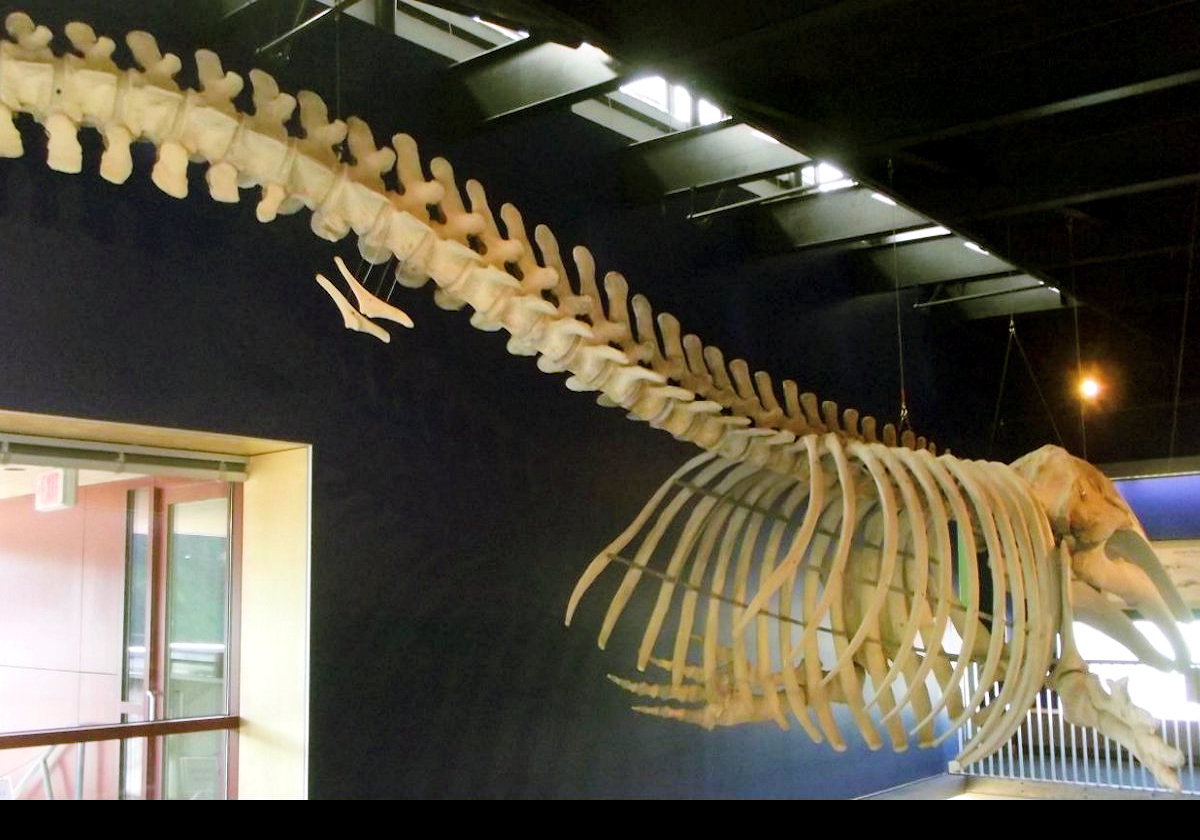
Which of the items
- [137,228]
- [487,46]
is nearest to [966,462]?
[487,46]

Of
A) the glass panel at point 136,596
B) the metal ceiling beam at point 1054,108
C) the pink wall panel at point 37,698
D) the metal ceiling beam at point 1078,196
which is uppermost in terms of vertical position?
the metal ceiling beam at point 1054,108

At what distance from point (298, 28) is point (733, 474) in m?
2.14

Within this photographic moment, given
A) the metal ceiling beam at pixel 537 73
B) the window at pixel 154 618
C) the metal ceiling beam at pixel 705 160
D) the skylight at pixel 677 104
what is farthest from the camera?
the skylight at pixel 677 104

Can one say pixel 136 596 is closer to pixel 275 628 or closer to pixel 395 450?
pixel 275 628

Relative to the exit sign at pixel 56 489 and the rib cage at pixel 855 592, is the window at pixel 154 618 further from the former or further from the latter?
the rib cage at pixel 855 592

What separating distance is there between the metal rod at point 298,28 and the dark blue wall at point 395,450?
20.8 inches

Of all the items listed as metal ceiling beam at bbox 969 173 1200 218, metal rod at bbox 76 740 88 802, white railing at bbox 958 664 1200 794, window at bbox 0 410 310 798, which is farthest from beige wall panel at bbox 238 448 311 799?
white railing at bbox 958 664 1200 794

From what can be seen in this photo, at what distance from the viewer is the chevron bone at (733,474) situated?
2127 millimetres

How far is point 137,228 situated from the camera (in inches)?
142

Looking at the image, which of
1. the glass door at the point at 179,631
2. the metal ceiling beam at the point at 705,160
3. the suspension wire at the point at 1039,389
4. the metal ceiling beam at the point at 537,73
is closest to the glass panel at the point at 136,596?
the glass door at the point at 179,631

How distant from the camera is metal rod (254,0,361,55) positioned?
3711mm

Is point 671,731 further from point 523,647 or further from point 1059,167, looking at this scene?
point 1059,167

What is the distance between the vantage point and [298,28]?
3.71m
